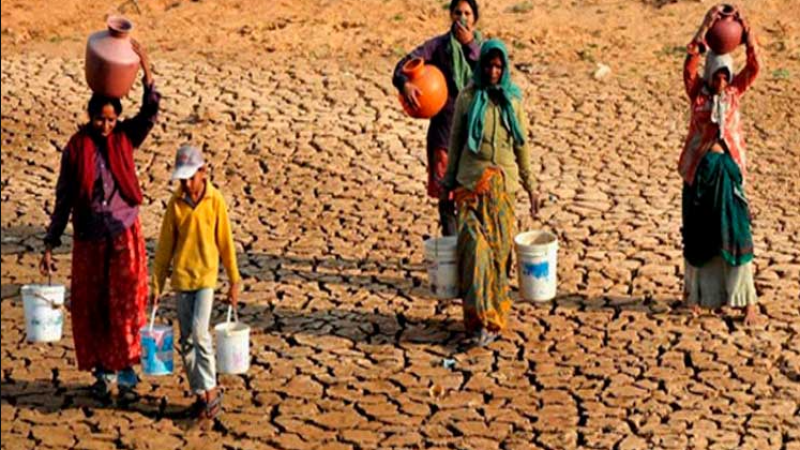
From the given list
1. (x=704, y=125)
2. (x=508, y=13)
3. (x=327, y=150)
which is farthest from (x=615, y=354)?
(x=508, y=13)

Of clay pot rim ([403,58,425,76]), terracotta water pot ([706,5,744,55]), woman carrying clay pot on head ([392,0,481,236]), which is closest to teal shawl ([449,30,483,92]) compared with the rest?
woman carrying clay pot on head ([392,0,481,236])

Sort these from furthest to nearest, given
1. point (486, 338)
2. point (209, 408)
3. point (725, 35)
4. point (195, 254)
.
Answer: point (725, 35)
point (486, 338)
point (209, 408)
point (195, 254)

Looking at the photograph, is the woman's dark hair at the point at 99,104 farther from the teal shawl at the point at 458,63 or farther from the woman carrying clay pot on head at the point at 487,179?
the teal shawl at the point at 458,63

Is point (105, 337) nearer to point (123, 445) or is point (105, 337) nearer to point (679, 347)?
point (123, 445)

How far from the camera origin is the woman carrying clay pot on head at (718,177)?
36.9 feet

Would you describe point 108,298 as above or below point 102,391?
above

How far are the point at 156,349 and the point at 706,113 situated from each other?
326 centimetres

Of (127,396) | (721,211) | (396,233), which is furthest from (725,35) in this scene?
(127,396)

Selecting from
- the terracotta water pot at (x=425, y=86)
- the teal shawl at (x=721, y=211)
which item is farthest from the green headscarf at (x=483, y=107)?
the teal shawl at (x=721, y=211)

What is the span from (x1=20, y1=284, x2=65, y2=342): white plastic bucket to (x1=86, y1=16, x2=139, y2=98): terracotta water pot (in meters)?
1.08

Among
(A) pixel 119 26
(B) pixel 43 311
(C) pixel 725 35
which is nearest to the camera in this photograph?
(A) pixel 119 26

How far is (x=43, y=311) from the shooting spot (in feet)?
35.5

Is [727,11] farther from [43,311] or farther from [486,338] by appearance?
[43,311]

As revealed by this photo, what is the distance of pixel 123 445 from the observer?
10117mm
